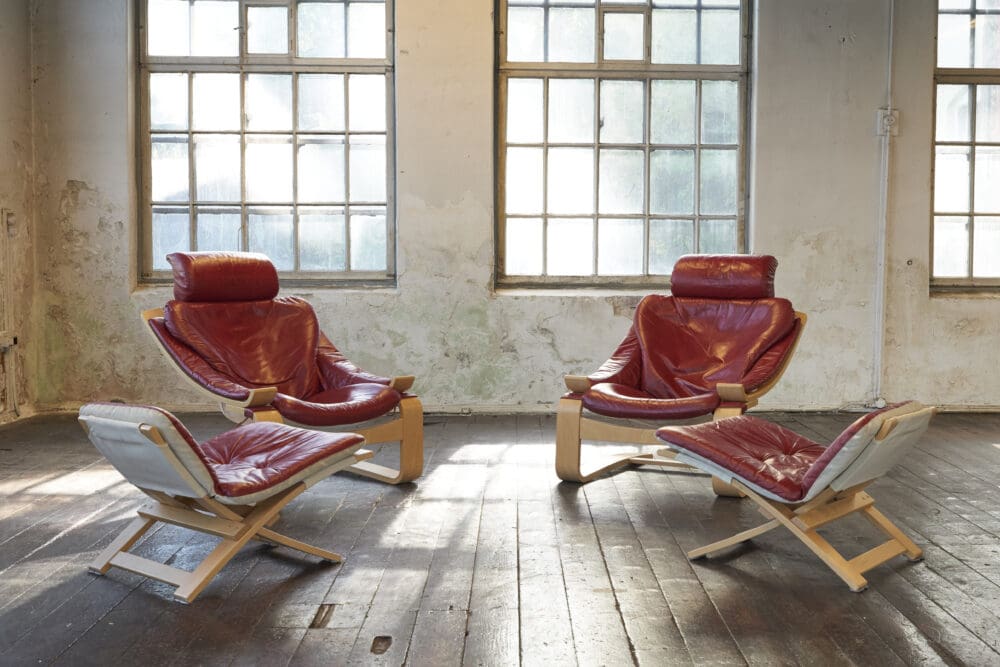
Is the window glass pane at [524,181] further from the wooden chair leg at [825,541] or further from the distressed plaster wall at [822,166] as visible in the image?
the wooden chair leg at [825,541]

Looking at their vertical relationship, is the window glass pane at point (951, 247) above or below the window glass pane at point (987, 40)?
below

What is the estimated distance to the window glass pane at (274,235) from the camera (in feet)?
20.9

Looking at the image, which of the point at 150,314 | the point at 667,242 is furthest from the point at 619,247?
the point at 150,314

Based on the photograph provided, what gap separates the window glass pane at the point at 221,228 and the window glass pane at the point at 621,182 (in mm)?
2342

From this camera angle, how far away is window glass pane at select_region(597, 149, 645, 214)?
6.42 m

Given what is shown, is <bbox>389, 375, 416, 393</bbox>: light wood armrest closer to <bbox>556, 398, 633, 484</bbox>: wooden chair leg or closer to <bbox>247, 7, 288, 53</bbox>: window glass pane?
<bbox>556, 398, 633, 484</bbox>: wooden chair leg

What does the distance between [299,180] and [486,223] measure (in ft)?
4.08

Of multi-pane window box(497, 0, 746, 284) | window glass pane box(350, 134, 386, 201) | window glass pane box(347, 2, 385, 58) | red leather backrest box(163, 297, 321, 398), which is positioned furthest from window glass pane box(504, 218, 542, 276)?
red leather backrest box(163, 297, 321, 398)

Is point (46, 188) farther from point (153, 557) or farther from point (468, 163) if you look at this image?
point (153, 557)

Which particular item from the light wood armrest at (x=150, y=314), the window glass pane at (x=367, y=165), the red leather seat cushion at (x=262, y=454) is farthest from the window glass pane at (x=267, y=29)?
the red leather seat cushion at (x=262, y=454)

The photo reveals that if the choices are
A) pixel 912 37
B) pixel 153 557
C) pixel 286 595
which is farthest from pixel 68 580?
pixel 912 37

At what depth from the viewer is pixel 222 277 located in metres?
4.49

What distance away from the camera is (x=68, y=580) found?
2.93 metres

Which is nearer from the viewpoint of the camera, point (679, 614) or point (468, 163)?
point (679, 614)
